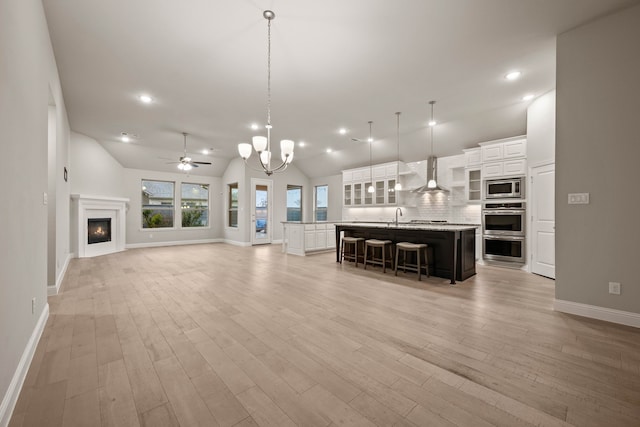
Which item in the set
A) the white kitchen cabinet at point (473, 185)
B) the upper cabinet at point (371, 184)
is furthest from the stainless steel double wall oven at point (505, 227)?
the upper cabinet at point (371, 184)

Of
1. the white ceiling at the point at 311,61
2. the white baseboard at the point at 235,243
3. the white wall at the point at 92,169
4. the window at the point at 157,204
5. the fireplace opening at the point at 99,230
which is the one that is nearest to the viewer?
the white ceiling at the point at 311,61

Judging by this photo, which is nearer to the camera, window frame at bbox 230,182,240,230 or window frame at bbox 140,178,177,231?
window frame at bbox 140,178,177,231

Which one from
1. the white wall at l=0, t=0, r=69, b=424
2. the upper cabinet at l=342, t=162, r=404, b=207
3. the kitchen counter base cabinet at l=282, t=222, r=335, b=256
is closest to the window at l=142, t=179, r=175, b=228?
the kitchen counter base cabinet at l=282, t=222, r=335, b=256

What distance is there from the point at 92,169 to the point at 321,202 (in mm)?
7348

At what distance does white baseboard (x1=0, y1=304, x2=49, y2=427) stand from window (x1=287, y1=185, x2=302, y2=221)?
A: 349 inches

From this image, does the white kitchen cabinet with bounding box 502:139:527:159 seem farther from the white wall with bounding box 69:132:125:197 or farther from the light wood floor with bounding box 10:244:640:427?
the white wall with bounding box 69:132:125:197

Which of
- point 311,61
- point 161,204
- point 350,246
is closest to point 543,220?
point 350,246

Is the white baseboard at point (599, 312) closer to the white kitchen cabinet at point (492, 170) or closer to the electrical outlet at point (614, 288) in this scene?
the electrical outlet at point (614, 288)

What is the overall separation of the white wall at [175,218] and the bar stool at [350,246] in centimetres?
601

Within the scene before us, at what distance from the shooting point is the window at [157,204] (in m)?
9.07

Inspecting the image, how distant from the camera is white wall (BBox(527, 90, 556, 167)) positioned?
14.7 feet

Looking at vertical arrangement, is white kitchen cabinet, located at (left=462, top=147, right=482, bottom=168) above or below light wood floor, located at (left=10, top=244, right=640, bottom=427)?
above

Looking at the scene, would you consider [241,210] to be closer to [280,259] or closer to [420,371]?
[280,259]

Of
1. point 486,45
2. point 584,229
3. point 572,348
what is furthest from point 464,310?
point 486,45
